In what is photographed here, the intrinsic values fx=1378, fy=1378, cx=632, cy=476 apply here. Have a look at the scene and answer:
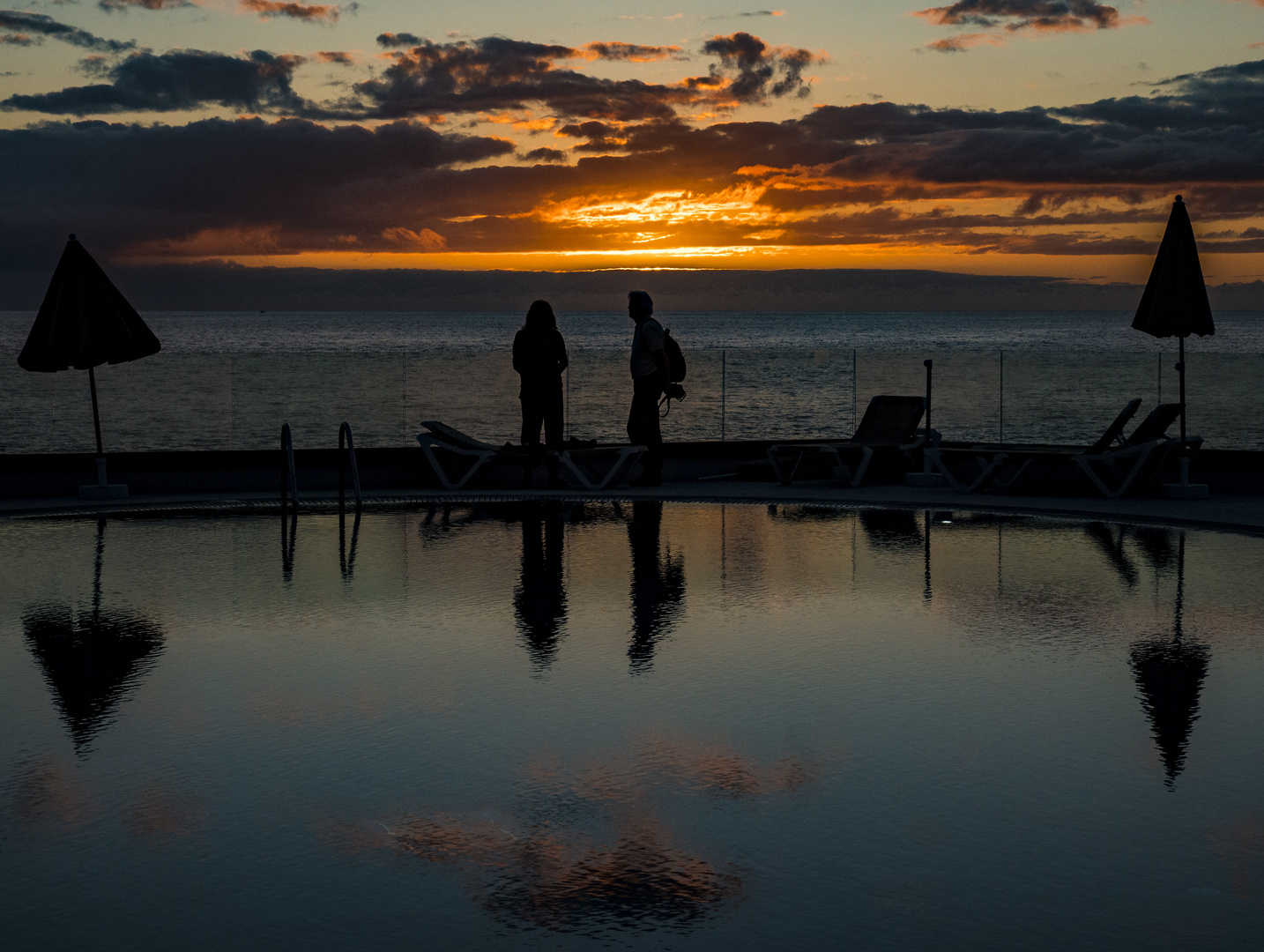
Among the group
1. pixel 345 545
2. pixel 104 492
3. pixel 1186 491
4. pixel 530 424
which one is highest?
pixel 530 424

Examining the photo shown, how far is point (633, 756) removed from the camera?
552 cm

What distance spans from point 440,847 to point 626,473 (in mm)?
11915

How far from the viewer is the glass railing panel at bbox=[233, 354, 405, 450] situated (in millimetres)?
19047

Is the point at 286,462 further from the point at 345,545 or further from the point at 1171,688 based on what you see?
the point at 1171,688

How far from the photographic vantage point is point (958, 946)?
3764mm

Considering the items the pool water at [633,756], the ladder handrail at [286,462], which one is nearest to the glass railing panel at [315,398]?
the ladder handrail at [286,462]

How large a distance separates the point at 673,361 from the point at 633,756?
11.3 meters

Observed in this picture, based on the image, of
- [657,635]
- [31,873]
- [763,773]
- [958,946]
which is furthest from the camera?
[657,635]

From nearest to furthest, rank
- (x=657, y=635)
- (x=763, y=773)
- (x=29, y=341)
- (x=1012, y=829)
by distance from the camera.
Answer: (x=1012, y=829)
(x=763, y=773)
(x=657, y=635)
(x=29, y=341)

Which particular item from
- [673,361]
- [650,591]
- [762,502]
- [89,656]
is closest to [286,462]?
[673,361]

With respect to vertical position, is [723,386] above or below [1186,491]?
above

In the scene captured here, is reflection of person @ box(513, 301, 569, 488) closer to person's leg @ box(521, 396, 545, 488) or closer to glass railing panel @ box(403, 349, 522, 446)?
person's leg @ box(521, 396, 545, 488)

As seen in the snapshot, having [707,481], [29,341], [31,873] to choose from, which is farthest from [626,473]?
[31,873]

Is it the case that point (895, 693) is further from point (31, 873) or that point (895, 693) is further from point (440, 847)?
point (31, 873)
